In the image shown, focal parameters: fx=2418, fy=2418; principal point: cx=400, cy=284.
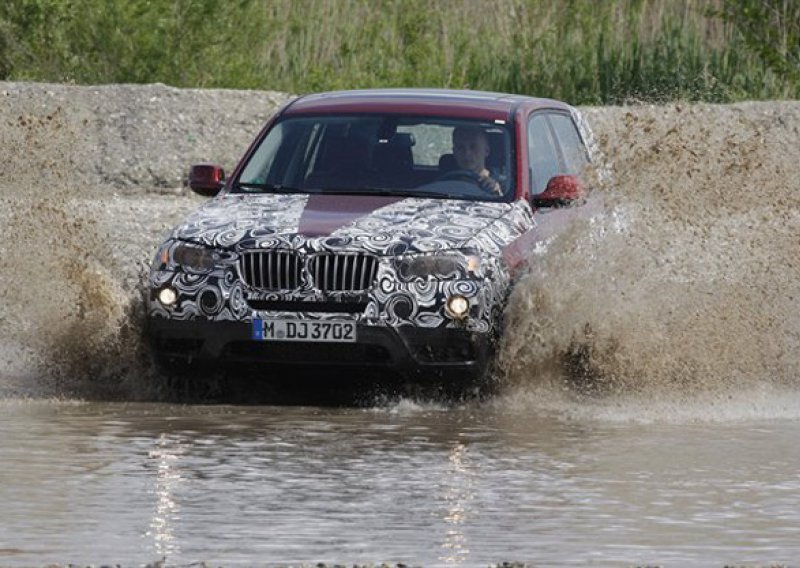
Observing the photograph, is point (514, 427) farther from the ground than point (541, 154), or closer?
closer

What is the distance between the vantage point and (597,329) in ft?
40.7

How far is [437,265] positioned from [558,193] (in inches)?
A: 46.6

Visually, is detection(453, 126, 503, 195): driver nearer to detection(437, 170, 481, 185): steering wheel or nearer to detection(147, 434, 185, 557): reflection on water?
detection(437, 170, 481, 185): steering wheel

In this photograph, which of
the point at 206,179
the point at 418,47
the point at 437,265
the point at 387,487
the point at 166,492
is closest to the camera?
the point at 166,492

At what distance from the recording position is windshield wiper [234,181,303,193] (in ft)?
42.1

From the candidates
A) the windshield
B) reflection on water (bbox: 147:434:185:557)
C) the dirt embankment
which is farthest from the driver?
the dirt embankment

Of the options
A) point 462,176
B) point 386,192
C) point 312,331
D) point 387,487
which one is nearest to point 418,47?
point 462,176

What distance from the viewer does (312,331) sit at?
37.9 ft

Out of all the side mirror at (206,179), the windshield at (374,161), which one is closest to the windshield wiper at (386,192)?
the windshield at (374,161)

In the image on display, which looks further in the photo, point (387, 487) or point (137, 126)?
point (137, 126)

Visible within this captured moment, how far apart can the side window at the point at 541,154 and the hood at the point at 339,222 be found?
24.6 inches

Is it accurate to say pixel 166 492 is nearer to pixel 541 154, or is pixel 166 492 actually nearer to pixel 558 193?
pixel 558 193

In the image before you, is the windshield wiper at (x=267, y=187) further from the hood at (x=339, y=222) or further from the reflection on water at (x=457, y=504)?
the reflection on water at (x=457, y=504)

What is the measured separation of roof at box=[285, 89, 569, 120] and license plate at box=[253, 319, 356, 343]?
6.57 feet
